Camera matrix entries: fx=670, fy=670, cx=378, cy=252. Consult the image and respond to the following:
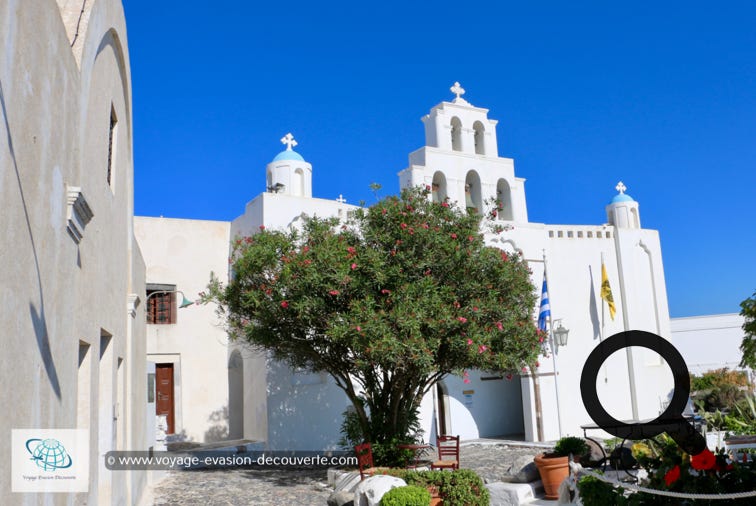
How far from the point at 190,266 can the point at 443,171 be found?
25.7 ft

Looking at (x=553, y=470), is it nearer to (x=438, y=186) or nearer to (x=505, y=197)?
(x=438, y=186)

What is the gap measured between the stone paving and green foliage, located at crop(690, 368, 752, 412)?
34.6 feet

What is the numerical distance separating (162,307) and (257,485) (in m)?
8.23

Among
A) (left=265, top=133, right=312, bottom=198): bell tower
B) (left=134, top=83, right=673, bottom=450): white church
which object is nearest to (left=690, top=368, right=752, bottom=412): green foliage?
(left=134, top=83, right=673, bottom=450): white church

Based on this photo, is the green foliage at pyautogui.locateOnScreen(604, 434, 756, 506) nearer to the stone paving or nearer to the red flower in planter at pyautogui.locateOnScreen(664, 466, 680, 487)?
the red flower in planter at pyautogui.locateOnScreen(664, 466, 680, 487)

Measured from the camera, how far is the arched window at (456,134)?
20.4 meters

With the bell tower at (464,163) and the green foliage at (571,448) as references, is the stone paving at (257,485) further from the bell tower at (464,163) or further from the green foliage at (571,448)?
the bell tower at (464,163)

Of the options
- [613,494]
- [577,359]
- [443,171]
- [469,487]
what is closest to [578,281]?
[577,359]

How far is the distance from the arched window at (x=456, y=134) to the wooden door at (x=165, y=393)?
35.2 ft

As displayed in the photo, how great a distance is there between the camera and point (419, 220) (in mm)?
12648

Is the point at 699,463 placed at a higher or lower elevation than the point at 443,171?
lower

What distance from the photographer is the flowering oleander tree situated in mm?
11562

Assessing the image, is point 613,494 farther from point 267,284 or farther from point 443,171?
point 443,171

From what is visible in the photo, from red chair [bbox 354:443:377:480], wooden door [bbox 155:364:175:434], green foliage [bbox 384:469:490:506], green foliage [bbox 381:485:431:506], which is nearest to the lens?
green foliage [bbox 381:485:431:506]
